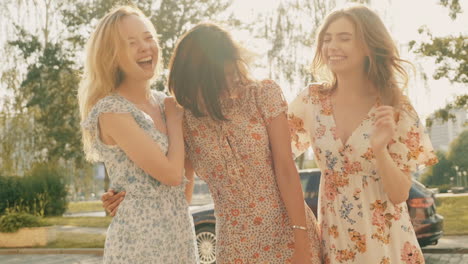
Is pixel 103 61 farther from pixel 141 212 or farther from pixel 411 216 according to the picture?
pixel 411 216

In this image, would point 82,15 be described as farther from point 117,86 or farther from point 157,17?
point 117,86

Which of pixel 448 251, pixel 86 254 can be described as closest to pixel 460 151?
pixel 448 251

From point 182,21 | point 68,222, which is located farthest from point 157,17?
point 68,222

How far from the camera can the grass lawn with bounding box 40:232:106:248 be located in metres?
14.0

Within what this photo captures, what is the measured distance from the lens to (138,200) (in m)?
2.57

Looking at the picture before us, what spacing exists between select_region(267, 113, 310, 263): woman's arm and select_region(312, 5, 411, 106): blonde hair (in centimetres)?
63

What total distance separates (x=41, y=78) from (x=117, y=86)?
2286 cm

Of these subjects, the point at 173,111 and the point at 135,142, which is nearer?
the point at 135,142

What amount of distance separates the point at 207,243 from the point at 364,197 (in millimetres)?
6837

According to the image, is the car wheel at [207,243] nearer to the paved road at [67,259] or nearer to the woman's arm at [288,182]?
the paved road at [67,259]

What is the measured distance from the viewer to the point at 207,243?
9.31 meters

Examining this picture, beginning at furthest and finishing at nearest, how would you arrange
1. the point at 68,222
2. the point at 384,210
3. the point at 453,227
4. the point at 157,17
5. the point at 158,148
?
the point at 157,17, the point at 68,222, the point at 453,227, the point at 384,210, the point at 158,148

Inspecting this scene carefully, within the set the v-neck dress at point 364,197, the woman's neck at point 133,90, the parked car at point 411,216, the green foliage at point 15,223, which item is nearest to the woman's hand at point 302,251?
the v-neck dress at point 364,197

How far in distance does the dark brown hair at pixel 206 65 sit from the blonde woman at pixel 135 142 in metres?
0.18
